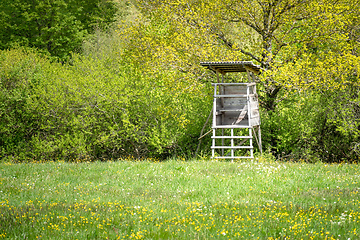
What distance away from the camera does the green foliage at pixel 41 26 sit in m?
34.8

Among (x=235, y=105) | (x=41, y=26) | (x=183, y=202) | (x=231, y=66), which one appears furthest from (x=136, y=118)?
(x=41, y=26)

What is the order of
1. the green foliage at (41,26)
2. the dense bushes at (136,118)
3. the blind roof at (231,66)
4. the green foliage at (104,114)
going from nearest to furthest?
the blind roof at (231,66)
the dense bushes at (136,118)
the green foliage at (104,114)
the green foliage at (41,26)

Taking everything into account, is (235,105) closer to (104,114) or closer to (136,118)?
(136,118)

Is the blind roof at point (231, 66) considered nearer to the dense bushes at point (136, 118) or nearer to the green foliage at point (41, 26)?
the dense bushes at point (136, 118)

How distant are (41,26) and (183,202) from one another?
34.0 metres

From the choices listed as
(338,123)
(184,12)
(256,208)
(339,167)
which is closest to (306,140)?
(338,123)

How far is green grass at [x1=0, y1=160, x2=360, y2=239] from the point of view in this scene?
4859 mm

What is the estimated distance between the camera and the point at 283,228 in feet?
15.8

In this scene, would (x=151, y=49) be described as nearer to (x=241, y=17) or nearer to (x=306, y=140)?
(x=241, y=17)

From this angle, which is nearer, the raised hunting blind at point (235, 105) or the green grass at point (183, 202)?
the green grass at point (183, 202)

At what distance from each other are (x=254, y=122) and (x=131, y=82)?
189 inches

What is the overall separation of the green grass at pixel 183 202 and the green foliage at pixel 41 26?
28010 millimetres

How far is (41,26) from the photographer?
119ft

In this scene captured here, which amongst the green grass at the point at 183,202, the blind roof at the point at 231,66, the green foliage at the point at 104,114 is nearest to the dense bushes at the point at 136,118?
the green foliage at the point at 104,114
